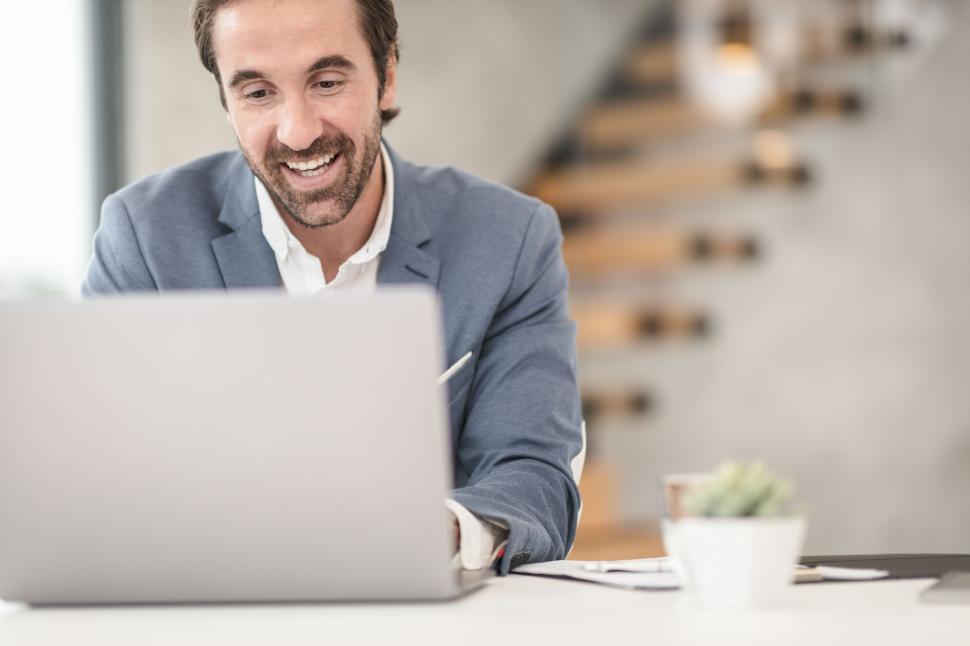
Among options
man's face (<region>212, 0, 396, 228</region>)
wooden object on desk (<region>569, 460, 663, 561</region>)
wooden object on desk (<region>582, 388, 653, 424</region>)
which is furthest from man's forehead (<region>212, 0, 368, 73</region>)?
wooden object on desk (<region>582, 388, 653, 424</region>)

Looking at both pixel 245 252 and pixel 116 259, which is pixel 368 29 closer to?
pixel 245 252

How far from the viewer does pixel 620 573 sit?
4.08ft

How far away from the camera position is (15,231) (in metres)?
3.62

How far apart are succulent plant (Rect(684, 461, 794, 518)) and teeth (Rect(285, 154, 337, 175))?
1.01 meters

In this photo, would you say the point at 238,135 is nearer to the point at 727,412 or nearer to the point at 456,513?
the point at 456,513

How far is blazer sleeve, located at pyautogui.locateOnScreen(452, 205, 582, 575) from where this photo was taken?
4.83 ft

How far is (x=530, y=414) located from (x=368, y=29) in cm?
63

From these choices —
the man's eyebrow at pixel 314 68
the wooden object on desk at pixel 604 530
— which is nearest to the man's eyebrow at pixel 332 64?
the man's eyebrow at pixel 314 68

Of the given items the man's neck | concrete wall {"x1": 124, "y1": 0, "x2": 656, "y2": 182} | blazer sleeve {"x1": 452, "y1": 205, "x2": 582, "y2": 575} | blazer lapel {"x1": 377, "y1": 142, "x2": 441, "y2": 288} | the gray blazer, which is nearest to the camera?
blazer sleeve {"x1": 452, "y1": 205, "x2": 582, "y2": 575}

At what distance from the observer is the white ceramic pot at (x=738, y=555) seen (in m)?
1.00

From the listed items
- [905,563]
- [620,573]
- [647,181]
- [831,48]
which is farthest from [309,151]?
[831,48]

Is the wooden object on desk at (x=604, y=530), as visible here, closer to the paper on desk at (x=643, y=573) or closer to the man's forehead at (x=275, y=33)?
the man's forehead at (x=275, y=33)

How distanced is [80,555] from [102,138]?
301cm

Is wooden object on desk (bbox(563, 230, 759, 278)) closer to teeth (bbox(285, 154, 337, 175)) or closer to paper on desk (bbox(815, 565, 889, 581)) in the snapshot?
teeth (bbox(285, 154, 337, 175))
